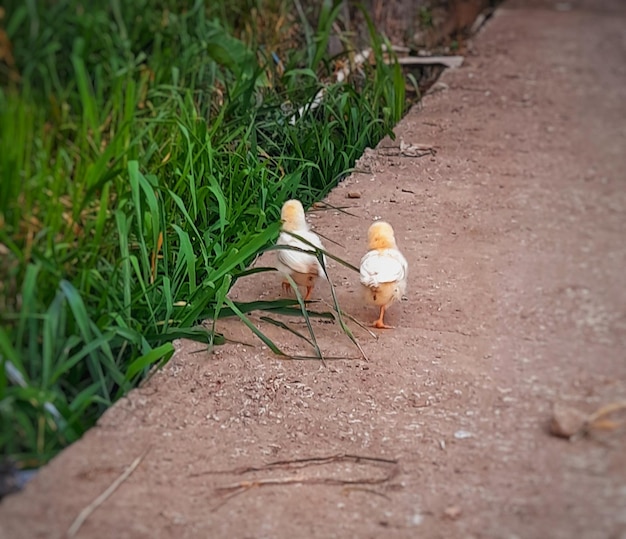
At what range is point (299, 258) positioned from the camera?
6.32 feet

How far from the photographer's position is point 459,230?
1.57 m

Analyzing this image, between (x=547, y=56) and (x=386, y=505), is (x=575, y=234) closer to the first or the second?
(x=386, y=505)

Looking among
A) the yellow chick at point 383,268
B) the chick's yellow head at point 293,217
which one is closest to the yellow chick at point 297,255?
the chick's yellow head at point 293,217

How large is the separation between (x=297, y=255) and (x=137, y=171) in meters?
0.42

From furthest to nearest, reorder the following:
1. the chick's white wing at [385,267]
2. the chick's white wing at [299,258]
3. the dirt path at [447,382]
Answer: the chick's white wing at [299,258] → the chick's white wing at [385,267] → the dirt path at [447,382]

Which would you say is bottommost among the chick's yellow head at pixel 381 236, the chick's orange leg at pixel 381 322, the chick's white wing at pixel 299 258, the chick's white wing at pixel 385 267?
the chick's orange leg at pixel 381 322

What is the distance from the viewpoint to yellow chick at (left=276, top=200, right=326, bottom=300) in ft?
6.29

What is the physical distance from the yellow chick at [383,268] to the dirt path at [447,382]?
29 mm

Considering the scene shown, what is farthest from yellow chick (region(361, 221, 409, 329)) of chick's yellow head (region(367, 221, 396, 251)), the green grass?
the green grass

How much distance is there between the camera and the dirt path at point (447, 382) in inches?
44.4

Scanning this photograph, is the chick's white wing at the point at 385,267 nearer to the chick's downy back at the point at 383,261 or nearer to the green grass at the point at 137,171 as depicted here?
the chick's downy back at the point at 383,261

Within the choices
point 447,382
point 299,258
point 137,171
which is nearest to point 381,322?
point 299,258

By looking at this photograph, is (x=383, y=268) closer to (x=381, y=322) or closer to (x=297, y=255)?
(x=381, y=322)

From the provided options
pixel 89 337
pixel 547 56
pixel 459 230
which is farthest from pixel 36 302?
pixel 547 56
